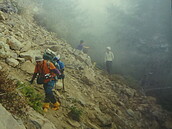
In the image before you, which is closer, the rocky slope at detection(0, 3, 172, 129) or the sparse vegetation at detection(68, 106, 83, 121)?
the sparse vegetation at detection(68, 106, 83, 121)

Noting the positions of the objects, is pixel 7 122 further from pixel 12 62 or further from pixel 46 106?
pixel 12 62

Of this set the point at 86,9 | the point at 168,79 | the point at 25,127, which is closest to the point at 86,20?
the point at 86,9

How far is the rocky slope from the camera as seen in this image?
14.8ft

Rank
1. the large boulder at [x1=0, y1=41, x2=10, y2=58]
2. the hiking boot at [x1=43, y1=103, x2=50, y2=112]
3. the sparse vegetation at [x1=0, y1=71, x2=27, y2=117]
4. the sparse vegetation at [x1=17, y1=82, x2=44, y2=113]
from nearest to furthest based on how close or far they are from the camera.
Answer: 1. the sparse vegetation at [x1=0, y1=71, x2=27, y2=117]
2. the sparse vegetation at [x1=17, y1=82, x2=44, y2=113]
3. the hiking boot at [x1=43, y1=103, x2=50, y2=112]
4. the large boulder at [x1=0, y1=41, x2=10, y2=58]

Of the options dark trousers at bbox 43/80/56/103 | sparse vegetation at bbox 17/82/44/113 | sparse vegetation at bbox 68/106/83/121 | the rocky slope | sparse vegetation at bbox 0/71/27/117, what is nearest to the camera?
sparse vegetation at bbox 0/71/27/117

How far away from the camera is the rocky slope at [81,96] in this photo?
178 inches

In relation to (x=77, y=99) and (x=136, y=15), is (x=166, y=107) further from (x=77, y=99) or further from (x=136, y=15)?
(x=136, y=15)

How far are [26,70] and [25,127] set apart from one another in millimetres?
2642

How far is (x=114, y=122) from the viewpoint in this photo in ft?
18.2

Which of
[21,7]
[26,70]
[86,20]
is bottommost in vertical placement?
[26,70]

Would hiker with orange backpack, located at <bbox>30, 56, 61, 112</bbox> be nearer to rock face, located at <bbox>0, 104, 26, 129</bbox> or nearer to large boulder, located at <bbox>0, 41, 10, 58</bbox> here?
rock face, located at <bbox>0, 104, 26, 129</bbox>

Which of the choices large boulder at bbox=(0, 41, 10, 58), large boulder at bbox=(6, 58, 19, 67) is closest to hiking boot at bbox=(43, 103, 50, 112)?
large boulder at bbox=(6, 58, 19, 67)

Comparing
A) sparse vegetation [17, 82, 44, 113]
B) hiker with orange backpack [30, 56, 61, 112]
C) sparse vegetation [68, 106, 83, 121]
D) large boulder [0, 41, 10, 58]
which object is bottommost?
sparse vegetation [68, 106, 83, 121]

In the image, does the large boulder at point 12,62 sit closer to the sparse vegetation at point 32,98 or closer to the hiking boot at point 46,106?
the sparse vegetation at point 32,98
